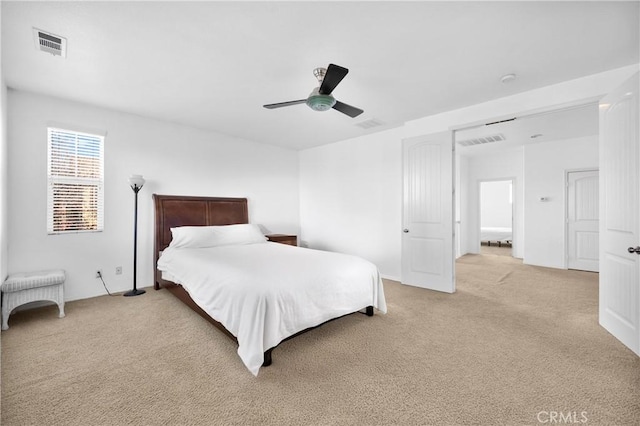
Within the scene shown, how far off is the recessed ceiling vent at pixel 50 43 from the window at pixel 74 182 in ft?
4.84

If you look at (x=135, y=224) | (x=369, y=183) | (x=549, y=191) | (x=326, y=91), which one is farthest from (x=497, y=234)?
(x=135, y=224)

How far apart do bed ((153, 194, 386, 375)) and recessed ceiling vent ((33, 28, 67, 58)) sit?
2218 millimetres

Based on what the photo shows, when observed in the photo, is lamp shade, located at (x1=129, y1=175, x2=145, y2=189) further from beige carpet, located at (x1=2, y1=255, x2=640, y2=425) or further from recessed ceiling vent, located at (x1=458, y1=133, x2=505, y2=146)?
recessed ceiling vent, located at (x1=458, y1=133, x2=505, y2=146)

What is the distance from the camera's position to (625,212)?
2324 mm

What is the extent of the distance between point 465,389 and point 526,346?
0.99 meters

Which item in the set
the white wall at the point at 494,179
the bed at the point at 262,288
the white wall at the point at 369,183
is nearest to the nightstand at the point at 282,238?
the white wall at the point at 369,183

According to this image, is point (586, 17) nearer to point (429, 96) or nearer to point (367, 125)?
point (429, 96)

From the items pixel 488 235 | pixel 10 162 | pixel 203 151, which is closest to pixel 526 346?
pixel 203 151

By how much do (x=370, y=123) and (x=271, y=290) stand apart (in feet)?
10.7

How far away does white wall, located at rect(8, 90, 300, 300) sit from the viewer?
3150mm

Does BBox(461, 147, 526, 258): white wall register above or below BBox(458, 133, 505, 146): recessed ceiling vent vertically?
below

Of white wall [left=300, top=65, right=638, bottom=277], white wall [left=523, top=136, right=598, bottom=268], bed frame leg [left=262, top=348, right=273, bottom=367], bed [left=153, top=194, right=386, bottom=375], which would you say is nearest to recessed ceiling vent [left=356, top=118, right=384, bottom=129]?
white wall [left=300, top=65, right=638, bottom=277]

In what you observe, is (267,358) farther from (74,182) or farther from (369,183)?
(369,183)

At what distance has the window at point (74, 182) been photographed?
3.36 metres
